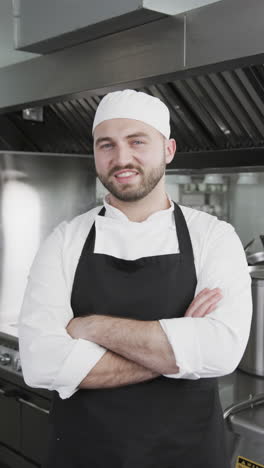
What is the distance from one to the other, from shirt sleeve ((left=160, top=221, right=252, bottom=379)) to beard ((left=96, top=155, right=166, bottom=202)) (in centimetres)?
20

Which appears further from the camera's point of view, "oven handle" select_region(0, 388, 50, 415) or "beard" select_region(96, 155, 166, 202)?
"oven handle" select_region(0, 388, 50, 415)

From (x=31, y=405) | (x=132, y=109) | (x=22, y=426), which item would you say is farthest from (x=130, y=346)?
(x=22, y=426)

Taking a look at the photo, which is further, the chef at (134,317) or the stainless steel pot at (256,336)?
the stainless steel pot at (256,336)

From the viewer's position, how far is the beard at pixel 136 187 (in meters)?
1.26

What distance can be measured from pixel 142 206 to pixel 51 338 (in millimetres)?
373

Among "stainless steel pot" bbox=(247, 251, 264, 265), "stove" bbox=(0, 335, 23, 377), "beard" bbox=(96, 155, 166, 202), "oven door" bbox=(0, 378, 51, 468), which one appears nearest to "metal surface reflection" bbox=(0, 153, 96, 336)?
"stove" bbox=(0, 335, 23, 377)

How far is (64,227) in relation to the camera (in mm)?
1375

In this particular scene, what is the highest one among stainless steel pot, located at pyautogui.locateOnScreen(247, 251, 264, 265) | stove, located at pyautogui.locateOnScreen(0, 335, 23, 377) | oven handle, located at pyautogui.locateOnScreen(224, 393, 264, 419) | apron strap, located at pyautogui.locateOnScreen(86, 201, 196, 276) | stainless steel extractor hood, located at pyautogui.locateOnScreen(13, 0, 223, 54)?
stainless steel extractor hood, located at pyautogui.locateOnScreen(13, 0, 223, 54)

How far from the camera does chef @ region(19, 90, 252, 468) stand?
1.18m

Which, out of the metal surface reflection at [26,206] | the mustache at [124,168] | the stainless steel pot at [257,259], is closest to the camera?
the mustache at [124,168]

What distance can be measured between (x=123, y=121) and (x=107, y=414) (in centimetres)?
66

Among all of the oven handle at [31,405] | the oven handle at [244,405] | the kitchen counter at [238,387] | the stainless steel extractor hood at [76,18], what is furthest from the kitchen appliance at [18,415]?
the stainless steel extractor hood at [76,18]

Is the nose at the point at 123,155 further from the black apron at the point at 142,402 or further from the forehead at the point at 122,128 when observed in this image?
the black apron at the point at 142,402

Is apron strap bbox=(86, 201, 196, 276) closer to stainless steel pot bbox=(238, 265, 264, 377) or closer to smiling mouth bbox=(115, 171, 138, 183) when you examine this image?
smiling mouth bbox=(115, 171, 138, 183)
